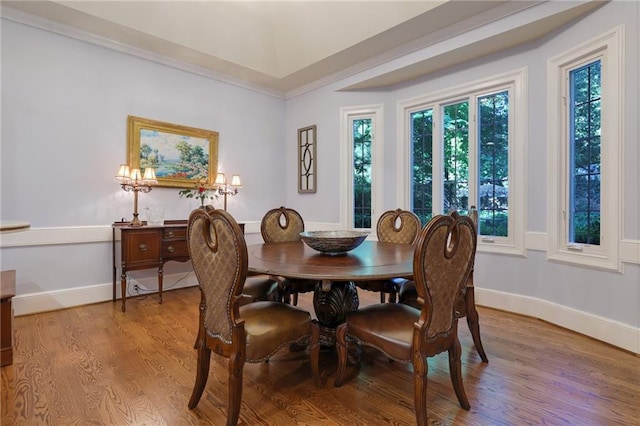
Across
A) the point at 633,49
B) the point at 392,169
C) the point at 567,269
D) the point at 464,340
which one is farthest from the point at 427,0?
the point at 464,340

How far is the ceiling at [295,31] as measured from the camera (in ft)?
9.80

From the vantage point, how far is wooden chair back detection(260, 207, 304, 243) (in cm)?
306

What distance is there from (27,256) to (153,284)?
A: 3.97 ft

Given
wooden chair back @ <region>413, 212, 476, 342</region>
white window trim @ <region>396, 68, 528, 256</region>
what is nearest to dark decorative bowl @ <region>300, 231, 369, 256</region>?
wooden chair back @ <region>413, 212, 476, 342</region>

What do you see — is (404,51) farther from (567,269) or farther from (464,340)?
(464,340)

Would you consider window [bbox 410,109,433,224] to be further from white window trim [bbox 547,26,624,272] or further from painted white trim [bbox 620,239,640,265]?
painted white trim [bbox 620,239,640,265]

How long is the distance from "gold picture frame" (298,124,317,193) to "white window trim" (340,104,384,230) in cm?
52

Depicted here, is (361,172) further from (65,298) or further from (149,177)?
(65,298)

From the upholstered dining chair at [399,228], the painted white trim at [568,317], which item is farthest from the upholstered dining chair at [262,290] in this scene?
the painted white trim at [568,317]

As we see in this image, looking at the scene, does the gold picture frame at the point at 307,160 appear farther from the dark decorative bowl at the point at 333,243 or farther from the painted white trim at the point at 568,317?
the dark decorative bowl at the point at 333,243

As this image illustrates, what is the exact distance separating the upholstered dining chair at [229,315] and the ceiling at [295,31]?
2.85 metres

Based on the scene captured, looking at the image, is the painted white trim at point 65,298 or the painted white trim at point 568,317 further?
the painted white trim at point 65,298

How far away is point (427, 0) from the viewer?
9.60 feet

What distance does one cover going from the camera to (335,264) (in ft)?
5.99
